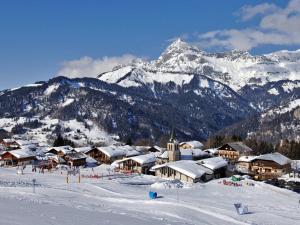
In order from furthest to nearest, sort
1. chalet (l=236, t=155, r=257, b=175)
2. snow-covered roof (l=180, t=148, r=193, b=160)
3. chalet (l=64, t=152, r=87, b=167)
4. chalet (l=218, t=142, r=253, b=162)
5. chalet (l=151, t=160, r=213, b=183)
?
chalet (l=218, t=142, r=253, b=162) → chalet (l=236, t=155, r=257, b=175) → snow-covered roof (l=180, t=148, r=193, b=160) → chalet (l=64, t=152, r=87, b=167) → chalet (l=151, t=160, r=213, b=183)

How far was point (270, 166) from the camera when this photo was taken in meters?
117

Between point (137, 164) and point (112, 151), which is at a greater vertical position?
point (112, 151)

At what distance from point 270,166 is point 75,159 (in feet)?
159

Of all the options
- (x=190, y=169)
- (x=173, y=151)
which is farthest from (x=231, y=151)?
(x=190, y=169)

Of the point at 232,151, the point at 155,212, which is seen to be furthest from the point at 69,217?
the point at 232,151

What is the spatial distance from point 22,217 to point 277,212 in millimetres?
31169

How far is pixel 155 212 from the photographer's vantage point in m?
43.7

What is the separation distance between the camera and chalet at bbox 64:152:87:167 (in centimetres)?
11456

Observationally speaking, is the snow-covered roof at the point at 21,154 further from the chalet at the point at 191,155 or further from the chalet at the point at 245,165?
the chalet at the point at 245,165

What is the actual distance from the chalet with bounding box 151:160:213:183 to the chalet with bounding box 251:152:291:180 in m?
24.4

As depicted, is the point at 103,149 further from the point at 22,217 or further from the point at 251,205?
the point at 22,217

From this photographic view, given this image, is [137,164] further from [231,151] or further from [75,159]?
[231,151]

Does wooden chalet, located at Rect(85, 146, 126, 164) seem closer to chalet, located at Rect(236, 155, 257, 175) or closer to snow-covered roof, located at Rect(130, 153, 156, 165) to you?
snow-covered roof, located at Rect(130, 153, 156, 165)

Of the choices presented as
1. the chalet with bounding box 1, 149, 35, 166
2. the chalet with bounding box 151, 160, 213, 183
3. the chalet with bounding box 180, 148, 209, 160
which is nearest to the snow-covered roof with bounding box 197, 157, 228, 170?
the chalet with bounding box 151, 160, 213, 183
